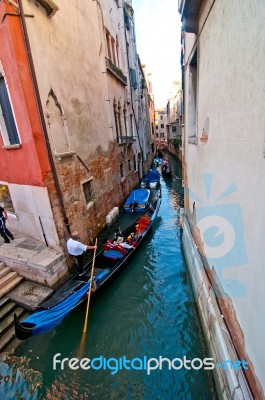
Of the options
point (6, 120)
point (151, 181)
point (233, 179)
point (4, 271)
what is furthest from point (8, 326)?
point (151, 181)

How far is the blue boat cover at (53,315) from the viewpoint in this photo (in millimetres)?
3623

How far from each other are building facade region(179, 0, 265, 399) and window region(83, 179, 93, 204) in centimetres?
427

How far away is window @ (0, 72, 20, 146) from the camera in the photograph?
4.93m

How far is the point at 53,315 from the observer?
385cm

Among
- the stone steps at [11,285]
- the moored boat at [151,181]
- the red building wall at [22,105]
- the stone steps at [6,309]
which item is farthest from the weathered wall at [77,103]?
the moored boat at [151,181]

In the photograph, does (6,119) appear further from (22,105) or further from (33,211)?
(33,211)

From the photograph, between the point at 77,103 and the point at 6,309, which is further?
the point at 77,103

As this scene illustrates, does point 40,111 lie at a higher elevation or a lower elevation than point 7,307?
higher

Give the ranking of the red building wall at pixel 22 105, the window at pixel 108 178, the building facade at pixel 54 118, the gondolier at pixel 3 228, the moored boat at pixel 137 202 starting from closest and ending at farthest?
1. the red building wall at pixel 22 105
2. the building facade at pixel 54 118
3. the gondolier at pixel 3 228
4. the window at pixel 108 178
5. the moored boat at pixel 137 202

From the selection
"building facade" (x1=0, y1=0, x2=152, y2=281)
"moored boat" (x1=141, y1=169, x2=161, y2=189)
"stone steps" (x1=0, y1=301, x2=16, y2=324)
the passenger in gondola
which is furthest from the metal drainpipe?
"moored boat" (x1=141, y1=169, x2=161, y2=189)

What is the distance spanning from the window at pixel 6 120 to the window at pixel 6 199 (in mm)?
1572

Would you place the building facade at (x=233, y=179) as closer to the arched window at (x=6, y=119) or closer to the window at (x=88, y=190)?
the arched window at (x=6, y=119)

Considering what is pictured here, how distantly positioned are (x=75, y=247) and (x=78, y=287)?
904mm

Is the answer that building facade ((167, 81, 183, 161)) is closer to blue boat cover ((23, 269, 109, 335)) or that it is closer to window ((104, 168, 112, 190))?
window ((104, 168, 112, 190))
